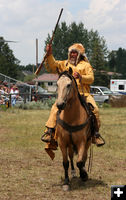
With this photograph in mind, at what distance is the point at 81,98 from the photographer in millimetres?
7102

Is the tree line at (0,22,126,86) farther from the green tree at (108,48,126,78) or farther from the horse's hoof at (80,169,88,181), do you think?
the horse's hoof at (80,169,88,181)

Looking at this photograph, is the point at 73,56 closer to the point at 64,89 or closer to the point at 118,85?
the point at 64,89

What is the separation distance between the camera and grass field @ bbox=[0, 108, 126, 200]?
676 centimetres

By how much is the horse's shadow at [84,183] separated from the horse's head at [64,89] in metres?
1.78

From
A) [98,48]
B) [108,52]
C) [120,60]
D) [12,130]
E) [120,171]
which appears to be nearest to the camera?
[120,171]

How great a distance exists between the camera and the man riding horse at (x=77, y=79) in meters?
7.37

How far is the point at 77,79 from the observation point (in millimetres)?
7465

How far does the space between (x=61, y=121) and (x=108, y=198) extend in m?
1.52

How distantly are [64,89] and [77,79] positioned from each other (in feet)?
4.07

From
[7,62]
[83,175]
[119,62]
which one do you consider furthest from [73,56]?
[119,62]

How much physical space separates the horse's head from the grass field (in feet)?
5.33

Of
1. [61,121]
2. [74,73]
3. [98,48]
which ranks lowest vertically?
[61,121]

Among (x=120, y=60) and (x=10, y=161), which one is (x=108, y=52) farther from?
(x=10, y=161)

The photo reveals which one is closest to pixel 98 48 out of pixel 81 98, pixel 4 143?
pixel 4 143
